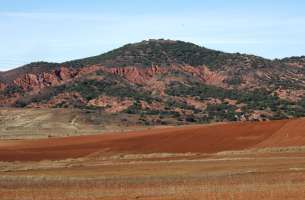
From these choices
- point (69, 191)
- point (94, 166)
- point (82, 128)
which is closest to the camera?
point (69, 191)

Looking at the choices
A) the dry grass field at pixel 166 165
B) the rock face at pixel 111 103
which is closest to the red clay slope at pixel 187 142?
the dry grass field at pixel 166 165

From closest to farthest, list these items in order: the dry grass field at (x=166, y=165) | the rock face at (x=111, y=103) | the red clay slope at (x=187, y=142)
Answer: the dry grass field at (x=166, y=165), the red clay slope at (x=187, y=142), the rock face at (x=111, y=103)

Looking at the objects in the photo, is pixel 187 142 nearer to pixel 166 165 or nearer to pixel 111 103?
pixel 166 165

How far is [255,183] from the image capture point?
3681 centimetres

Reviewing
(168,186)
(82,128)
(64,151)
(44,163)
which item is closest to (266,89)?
(82,128)

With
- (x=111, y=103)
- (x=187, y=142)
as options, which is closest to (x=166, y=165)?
(x=187, y=142)

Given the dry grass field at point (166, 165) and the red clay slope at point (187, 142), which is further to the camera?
the red clay slope at point (187, 142)

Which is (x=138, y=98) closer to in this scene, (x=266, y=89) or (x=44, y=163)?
(x=266, y=89)

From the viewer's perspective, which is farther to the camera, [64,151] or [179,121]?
[179,121]

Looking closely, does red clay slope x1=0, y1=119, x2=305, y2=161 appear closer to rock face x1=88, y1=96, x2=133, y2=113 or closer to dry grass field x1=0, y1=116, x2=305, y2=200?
dry grass field x1=0, y1=116, x2=305, y2=200

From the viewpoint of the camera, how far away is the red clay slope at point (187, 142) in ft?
232

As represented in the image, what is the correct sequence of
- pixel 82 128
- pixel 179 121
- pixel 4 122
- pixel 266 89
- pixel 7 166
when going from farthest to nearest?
pixel 266 89
pixel 179 121
pixel 4 122
pixel 82 128
pixel 7 166

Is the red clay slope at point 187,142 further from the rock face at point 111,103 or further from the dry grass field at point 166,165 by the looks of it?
the rock face at point 111,103

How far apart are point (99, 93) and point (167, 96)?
19187mm
